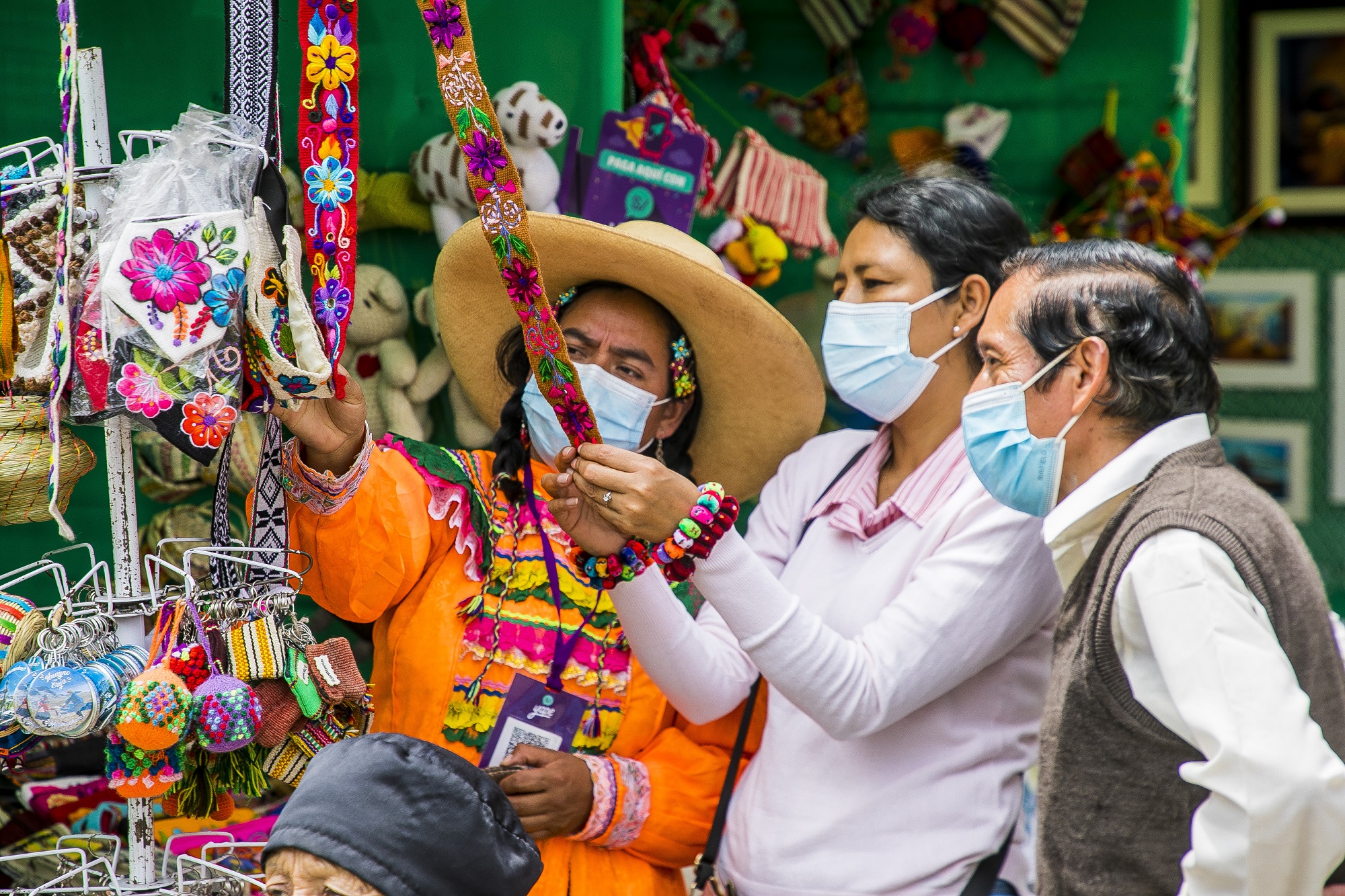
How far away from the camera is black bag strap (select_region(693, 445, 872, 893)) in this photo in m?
2.06

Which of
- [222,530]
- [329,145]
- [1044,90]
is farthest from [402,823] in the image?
[1044,90]

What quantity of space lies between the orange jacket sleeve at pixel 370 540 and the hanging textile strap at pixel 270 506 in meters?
0.07

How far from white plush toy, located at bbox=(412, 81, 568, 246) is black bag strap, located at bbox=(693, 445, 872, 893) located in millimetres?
1134

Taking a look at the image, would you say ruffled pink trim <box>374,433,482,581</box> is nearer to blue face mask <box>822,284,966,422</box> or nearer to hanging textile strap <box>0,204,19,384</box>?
hanging textile strap <box>0,204,19,384</box>

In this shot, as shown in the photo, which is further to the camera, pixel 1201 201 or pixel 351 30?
pixel 1201 201

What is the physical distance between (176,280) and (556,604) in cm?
90

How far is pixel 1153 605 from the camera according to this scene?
1479 mm

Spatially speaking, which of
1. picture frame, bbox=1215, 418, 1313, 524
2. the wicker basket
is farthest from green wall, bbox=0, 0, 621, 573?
picture frame, bbox=1215, 418, 1313, 524

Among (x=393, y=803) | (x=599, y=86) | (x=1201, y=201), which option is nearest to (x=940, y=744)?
(x=393, y=803)

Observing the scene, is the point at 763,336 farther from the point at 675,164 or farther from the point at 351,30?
the point at 351,30

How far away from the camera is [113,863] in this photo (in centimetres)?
147

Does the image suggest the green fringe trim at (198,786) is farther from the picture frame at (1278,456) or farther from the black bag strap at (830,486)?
the picture frame at (1278,456)

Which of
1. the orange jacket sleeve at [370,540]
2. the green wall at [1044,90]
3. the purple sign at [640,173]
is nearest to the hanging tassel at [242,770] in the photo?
the orange jacket sleeve at [370,540]

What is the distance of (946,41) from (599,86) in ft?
7.82
